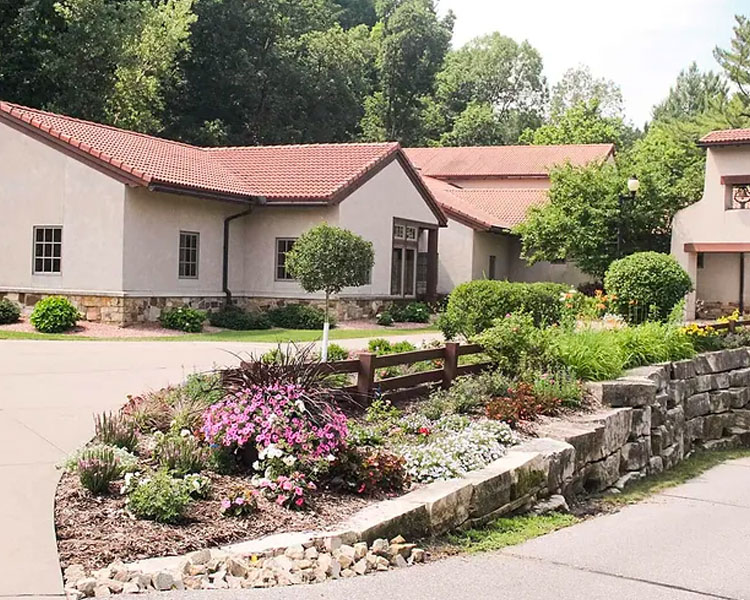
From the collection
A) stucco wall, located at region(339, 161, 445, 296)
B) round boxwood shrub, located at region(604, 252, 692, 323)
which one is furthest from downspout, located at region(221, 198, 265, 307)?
round boxwood shrub, located at region(604, 252, 692, 323)

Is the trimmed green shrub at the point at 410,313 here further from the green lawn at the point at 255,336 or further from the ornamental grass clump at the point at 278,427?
the ornamental grass clump at the point at 278,427

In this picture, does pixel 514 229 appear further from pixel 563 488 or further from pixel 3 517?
pixel 3 517

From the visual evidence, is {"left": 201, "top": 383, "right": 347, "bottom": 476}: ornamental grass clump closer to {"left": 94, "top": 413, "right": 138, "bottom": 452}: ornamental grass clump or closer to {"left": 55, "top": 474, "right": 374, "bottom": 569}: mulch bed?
{"left": 55, "top": 474, "right": 374, "bottom": 569}: mulch bed

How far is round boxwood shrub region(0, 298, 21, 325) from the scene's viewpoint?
21141mm

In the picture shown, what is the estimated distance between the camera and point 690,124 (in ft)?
144

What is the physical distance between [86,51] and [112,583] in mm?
32279

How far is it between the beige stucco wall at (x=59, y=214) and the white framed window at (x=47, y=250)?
135 mm

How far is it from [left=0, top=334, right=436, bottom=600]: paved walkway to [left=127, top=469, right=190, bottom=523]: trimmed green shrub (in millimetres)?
578

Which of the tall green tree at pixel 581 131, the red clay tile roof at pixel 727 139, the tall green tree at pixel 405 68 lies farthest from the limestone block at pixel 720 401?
the tall green tree at pixel 581 131

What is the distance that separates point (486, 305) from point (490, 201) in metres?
25.2

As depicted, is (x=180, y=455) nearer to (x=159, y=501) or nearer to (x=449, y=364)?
(x=159, y=501)

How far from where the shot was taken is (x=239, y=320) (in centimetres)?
2353

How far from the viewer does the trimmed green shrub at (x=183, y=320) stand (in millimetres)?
21891

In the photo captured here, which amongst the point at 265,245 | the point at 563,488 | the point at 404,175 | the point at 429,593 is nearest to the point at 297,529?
the point at 429,593
